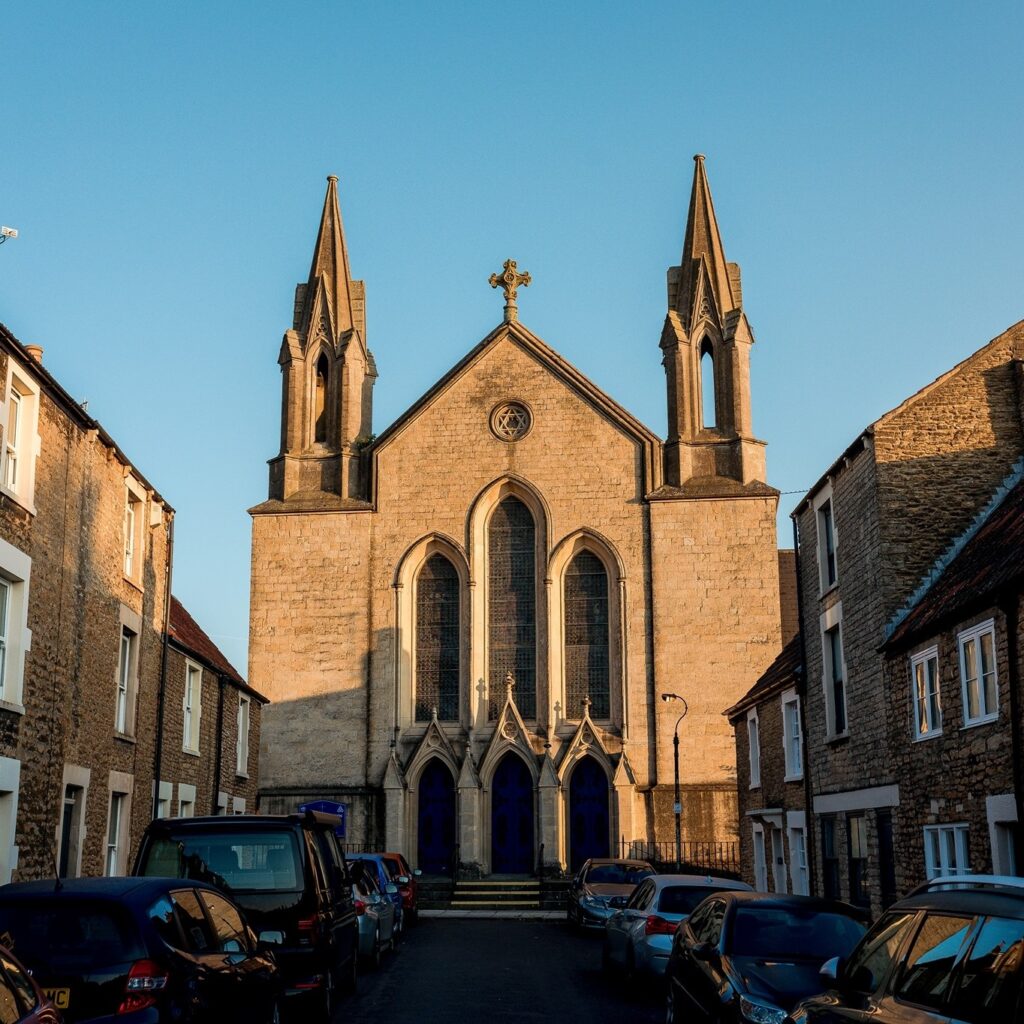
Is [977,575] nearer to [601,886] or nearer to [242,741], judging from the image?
A: [601,886]

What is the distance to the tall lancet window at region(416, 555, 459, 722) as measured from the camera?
37.8 m

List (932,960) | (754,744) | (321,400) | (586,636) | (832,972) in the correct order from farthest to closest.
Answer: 1. (321,400)
2. (586,636)
3. (754,744)
4. (832,972)
5. (932,960)

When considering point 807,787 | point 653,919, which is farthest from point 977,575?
point 807,787

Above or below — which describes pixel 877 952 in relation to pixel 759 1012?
above

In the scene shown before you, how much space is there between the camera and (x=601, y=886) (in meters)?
24.7

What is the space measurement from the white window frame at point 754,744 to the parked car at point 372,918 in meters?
9.53

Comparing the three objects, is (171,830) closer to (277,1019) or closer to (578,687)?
(277,1019)

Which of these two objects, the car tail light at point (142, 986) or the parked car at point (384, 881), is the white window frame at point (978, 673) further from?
the car tail light at point (142, 986)

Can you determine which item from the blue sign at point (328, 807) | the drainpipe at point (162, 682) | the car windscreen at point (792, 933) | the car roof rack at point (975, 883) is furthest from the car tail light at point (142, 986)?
the blue sign at point (328, 807)

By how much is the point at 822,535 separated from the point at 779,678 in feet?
11.7

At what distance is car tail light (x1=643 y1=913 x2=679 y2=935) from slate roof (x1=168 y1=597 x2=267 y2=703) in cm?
1076

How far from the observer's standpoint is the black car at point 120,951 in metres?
7.83

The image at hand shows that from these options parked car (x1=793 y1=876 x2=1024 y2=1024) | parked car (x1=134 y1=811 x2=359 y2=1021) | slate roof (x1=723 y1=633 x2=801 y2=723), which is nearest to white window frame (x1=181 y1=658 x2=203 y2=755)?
slate roof (x1=723 y1=633 x2=801 y2=723)

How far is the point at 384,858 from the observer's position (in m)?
26.4
